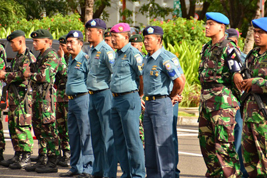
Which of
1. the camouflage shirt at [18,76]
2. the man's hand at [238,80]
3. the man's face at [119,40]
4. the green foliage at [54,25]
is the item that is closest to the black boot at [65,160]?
the camouflage shirt at [18,76]

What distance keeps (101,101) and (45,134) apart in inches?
55.9

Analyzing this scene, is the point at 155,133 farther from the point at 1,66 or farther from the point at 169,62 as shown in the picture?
the point at 1,66

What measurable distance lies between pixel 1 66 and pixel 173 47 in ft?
30.4

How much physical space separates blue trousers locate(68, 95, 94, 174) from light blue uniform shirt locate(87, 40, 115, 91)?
1.62 feet

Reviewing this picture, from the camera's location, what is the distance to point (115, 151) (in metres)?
7.05

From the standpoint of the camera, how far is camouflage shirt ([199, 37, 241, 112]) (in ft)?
20.3

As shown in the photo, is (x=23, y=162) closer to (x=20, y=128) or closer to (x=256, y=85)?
(x=20, y=128)

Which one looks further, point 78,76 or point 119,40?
point 78,76

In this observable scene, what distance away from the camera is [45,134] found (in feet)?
26.7

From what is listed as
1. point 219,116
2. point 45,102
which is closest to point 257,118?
point 219,116

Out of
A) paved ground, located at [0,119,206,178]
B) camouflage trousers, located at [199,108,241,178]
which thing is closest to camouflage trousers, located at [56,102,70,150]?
paved ground, located at [0,119,206,178]

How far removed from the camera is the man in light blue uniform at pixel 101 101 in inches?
282

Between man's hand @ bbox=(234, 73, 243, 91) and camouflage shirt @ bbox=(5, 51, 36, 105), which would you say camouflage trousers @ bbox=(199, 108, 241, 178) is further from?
camouflage shirt @ bbox=(5, 51, 36, 105)

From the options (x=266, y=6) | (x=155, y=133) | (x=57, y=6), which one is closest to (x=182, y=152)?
(x=155, y=133)
